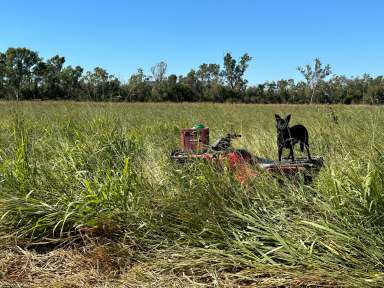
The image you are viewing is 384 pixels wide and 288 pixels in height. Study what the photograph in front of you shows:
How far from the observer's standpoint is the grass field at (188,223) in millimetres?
2082

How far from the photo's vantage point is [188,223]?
2576mm

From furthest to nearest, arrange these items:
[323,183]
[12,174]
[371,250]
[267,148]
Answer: [267,148] < [12,174] < [323,183] < [371,250]

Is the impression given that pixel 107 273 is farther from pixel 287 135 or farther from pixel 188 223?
pixel 287 135

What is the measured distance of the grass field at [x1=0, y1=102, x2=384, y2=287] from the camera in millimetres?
2082

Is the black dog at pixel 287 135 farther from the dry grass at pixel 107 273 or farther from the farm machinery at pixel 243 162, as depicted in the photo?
the dry grass at pixel 107 273

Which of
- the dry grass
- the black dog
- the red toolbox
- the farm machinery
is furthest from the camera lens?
the red toolbox

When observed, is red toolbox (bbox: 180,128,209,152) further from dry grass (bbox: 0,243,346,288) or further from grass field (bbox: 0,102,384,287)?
dry grass (bbox: 0,243,346,288)

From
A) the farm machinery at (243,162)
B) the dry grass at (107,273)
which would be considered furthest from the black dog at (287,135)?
the dry grass at (107,273)

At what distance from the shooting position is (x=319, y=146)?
12.2 ft

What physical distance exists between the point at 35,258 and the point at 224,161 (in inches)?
53.4

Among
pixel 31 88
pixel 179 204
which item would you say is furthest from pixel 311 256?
pixel 31 88

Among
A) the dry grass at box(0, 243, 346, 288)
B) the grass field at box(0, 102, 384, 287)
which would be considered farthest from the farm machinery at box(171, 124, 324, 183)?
the dry grass at box(0, 243, 346, 288)

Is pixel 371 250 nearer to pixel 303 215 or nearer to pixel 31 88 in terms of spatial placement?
pixel 303 215

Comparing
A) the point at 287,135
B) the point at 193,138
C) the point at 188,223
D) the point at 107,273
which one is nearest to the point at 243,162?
the point at 287,135
